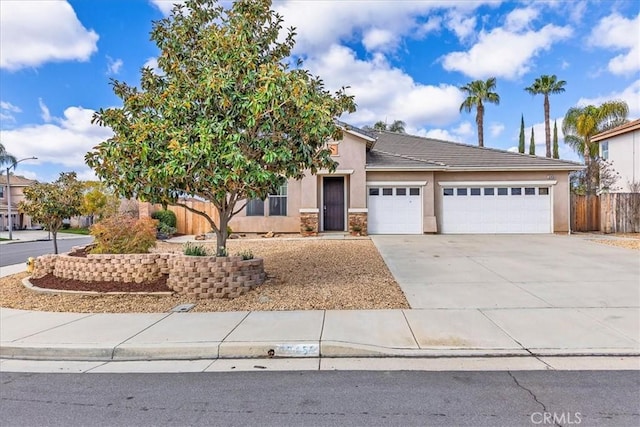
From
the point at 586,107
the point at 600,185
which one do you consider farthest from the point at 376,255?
the point at 586,107

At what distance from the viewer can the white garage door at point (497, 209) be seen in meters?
17.5

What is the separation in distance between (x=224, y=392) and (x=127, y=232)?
6.96 meters

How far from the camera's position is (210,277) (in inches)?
287

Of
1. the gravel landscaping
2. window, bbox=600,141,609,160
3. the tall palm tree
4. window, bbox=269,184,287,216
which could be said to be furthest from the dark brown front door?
the tall palm tree

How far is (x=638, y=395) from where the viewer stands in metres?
3.57

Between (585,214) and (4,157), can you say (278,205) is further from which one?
(4,157)

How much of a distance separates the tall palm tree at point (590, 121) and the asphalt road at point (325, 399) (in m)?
31.6

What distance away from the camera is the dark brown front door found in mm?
17922

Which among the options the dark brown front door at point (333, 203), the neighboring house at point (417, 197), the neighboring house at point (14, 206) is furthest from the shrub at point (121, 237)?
the neighboring house at point (14, 206)

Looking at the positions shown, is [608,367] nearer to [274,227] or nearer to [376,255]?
[376,255]

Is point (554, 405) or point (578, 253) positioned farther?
point (578, 253)

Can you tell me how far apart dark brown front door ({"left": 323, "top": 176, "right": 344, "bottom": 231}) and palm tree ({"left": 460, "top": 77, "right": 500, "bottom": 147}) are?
21.8m

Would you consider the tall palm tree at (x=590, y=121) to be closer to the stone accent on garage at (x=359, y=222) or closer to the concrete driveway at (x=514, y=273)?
the concrete driveway at (x=514, y=273)

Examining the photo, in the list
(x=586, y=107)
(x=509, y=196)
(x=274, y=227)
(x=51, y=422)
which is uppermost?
(x=586, y=107)
